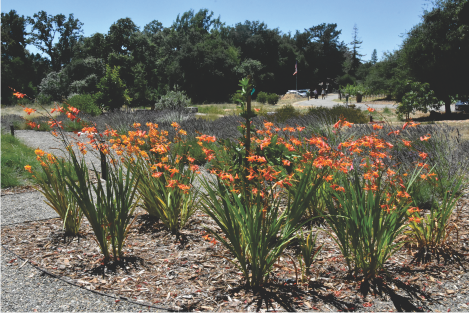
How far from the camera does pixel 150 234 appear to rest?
11.6ft

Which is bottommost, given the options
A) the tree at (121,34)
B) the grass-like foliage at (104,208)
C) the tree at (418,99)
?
the grass-like foliage at (104,208)

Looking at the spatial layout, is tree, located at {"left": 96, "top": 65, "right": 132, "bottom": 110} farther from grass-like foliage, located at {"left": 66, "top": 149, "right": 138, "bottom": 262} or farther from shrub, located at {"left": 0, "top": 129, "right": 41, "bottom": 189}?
grass-like foliage, located at {"left": 66, "top": 149, "right": 138, "bottom": 262}

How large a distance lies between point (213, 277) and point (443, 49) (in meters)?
18.7

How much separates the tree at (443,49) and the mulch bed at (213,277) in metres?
17.0

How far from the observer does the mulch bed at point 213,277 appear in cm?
237

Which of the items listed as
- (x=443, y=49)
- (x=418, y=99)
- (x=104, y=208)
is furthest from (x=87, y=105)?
(x=443, y=49)

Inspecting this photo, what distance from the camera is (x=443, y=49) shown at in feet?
56.6

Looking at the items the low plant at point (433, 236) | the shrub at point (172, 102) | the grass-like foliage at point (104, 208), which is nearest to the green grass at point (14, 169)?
the grass-like foliage at point (104, 208)

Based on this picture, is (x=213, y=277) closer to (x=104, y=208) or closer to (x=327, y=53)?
(x=104, y=208)

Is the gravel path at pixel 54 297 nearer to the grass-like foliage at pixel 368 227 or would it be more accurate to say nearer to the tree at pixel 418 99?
the grass-like foliage at pixel 368 227

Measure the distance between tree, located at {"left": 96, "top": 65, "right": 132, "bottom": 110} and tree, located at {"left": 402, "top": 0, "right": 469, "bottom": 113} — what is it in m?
14.6

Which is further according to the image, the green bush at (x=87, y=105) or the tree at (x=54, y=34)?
the tree at (x=54, y=34)

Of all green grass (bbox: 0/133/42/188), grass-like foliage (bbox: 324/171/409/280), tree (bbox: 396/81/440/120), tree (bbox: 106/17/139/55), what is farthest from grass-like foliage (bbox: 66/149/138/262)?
tree (bbox: 106/17/139/55)

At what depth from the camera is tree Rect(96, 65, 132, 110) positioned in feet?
57.2
